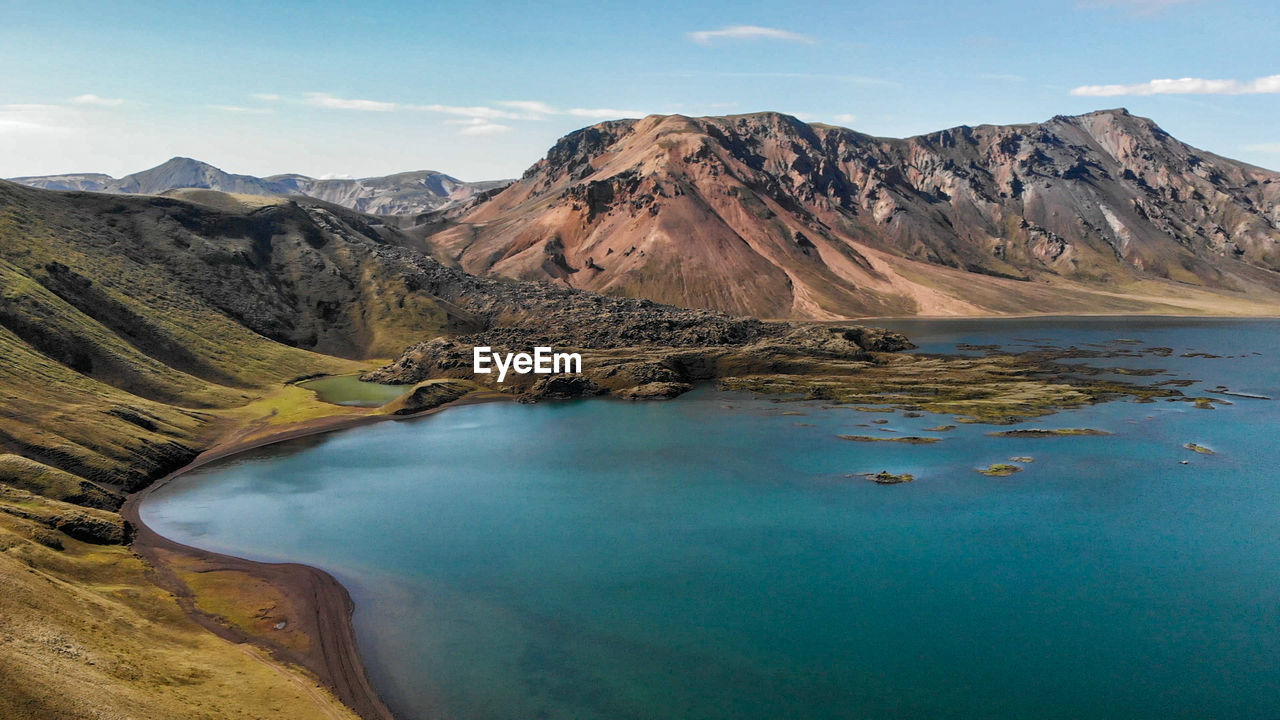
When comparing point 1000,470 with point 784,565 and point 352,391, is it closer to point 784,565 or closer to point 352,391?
point 784,565

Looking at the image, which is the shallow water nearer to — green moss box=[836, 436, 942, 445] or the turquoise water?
the turquoise water

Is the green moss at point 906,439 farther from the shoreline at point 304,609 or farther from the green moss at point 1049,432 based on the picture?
the shoreline at point 304,609

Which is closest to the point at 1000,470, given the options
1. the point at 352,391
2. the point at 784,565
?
the point at 784,565

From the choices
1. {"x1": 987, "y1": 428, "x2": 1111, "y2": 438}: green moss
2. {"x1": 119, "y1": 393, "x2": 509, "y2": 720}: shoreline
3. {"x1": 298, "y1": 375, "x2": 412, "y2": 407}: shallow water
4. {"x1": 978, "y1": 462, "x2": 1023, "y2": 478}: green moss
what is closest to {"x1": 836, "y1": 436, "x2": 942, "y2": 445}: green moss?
{"x1": 987, "y1": 428, "x2": 1111, "y2": 438}: green moss

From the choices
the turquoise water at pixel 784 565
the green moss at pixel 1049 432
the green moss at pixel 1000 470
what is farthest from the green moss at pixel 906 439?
the green moss at pixel 1000 470

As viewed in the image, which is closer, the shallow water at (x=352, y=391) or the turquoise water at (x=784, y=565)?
the turquoise water at (x=784, y=565)

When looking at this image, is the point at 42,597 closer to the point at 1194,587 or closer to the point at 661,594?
the point at 661,594

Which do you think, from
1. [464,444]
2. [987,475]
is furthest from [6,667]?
[987,475]
